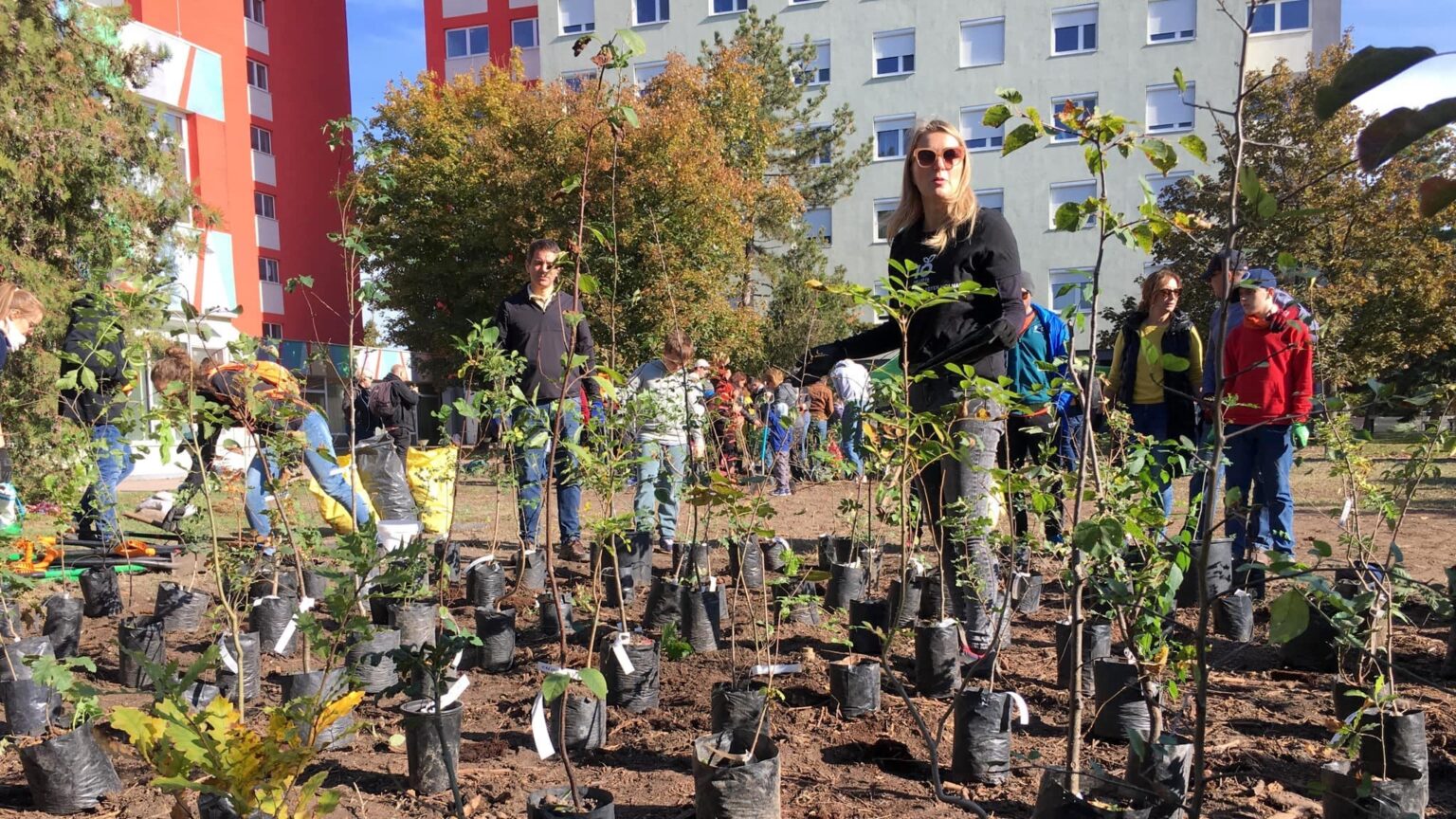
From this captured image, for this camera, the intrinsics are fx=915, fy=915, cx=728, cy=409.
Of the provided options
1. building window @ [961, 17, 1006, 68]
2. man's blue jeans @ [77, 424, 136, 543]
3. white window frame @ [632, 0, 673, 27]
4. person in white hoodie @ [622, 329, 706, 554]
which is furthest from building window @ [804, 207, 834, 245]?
man's blue jeans @ [77, 424, 136, 543]

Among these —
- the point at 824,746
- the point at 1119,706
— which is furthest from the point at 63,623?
the point at 1119,706

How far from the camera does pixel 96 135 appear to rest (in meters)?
9.23

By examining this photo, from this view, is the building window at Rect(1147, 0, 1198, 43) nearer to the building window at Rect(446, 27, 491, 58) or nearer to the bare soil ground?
the building window at Rect(446, 27, 491, 58)

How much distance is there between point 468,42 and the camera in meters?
29.3

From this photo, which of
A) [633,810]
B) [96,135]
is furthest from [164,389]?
[96,135]

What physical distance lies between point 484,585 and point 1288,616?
3605 mm

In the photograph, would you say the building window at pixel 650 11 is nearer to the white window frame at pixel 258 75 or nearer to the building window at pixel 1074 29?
the white window frame at pixel 258 75

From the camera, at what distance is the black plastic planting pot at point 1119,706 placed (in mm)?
2359

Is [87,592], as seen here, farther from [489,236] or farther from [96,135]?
[489,236]

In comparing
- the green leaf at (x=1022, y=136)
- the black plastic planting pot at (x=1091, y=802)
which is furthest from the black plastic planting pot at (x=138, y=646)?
the green leaf at (x=1022, y=136)

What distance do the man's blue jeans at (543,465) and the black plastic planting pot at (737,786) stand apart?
4.19 ft

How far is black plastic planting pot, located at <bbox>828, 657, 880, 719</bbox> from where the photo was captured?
2.60 m

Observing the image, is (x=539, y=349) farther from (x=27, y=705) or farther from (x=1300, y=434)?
(x=1300, y=434)

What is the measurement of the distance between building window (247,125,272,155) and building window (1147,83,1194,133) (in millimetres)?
22250
